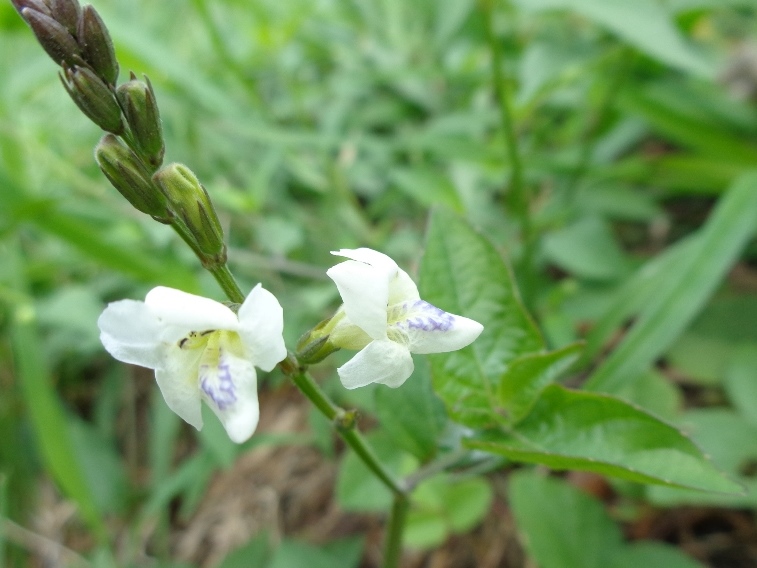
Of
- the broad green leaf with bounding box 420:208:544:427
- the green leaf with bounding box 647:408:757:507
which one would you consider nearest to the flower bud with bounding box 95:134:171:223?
the broad green leaf with bounding box 420:208:544:427

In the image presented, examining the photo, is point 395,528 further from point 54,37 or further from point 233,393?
point 54,37

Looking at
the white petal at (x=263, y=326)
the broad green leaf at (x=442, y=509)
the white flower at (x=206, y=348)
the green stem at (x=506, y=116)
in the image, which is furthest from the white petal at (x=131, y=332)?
the green stem at (x=506, y=116)

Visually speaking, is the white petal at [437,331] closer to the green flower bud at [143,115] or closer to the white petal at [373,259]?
the white petal at [373,259]

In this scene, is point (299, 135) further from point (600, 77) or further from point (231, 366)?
point (231, 366)

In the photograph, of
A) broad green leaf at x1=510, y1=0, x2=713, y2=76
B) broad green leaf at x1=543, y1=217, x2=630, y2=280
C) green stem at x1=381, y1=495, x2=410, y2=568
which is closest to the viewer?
green stem at x1=381, y1=495, x2=410, y2=568

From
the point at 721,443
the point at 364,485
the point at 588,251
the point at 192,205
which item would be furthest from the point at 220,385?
the point at 588,251

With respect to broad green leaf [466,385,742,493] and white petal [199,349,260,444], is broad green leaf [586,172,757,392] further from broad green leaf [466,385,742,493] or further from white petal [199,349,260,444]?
white petal [199,349,260,444]

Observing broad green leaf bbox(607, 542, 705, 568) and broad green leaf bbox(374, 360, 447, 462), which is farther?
broad green leaf bbox(607, 542, 705, 568)
